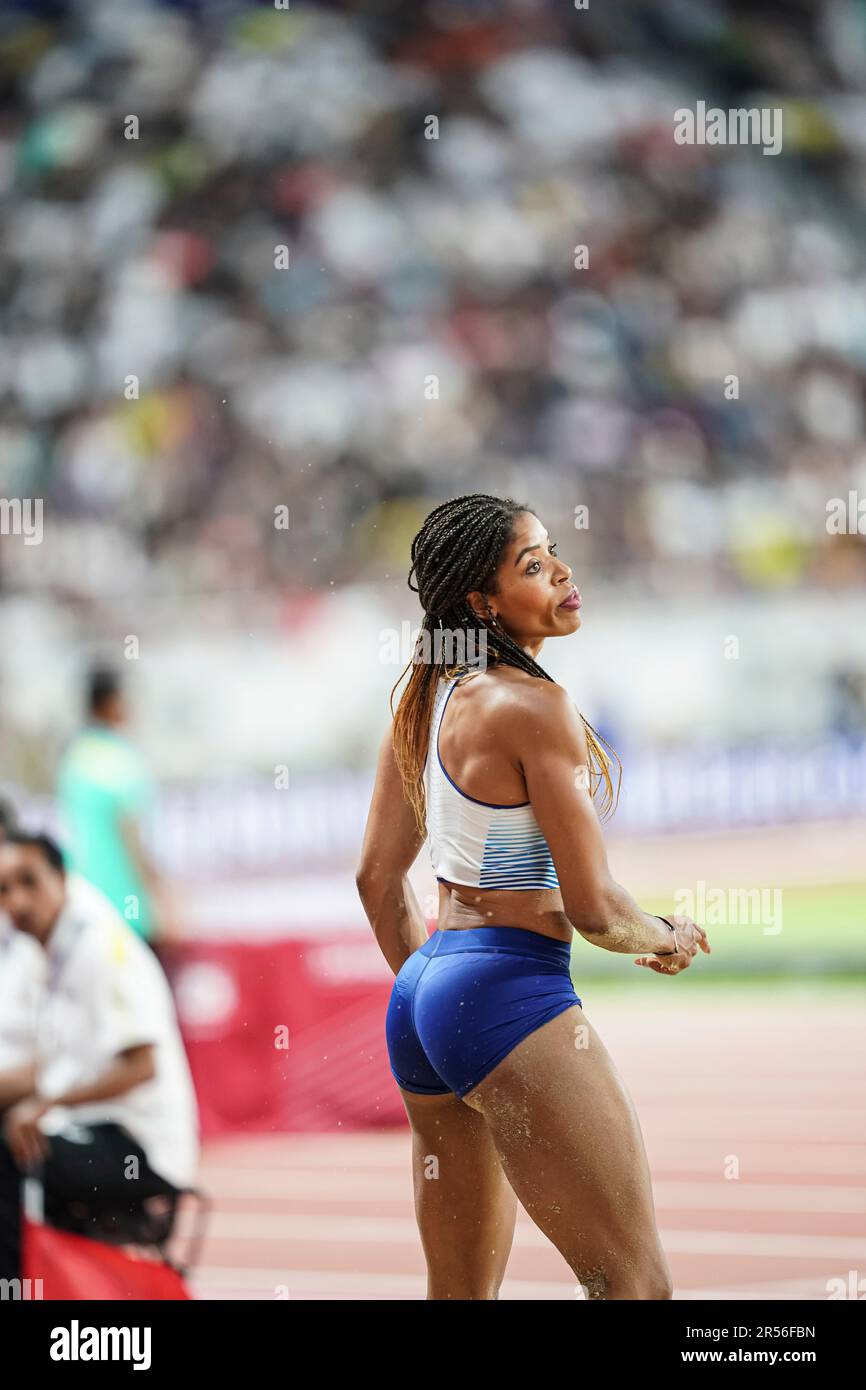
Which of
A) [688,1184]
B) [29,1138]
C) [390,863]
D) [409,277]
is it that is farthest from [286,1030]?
[409,277]

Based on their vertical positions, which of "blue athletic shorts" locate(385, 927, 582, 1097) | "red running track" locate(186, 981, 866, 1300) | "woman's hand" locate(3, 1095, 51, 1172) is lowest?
"red running track" locate(186, 981, 866, 1300)

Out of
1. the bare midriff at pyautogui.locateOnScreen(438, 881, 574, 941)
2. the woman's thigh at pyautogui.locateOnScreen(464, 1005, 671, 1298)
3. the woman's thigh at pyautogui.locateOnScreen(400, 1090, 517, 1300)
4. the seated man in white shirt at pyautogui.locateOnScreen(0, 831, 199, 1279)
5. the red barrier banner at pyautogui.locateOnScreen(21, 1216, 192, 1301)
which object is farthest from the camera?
the seated man in white shirt at pyautogui.locateOnScreen(0, 831, 199, 1279)

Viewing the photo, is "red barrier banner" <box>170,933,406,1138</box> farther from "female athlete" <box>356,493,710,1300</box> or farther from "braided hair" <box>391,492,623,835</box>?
"braided hair" <box>391,492,623,835</box>

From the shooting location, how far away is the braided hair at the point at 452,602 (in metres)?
2.37

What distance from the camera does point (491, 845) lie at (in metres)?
2.27

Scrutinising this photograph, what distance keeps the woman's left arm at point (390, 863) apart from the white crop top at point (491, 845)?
8.3 inches

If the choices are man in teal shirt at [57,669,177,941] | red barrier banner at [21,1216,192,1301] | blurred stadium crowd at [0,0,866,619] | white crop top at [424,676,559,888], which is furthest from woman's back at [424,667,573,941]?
blurred stadium crowd at [0,0,866,619]

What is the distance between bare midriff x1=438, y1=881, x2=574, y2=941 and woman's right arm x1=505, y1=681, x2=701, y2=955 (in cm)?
7

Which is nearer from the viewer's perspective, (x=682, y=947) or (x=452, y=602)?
(x=682, y=947)

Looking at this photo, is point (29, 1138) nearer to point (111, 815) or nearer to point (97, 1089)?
point (97, 1089)

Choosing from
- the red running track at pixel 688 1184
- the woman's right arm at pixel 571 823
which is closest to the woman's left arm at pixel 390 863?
the woman's right arm at pixel 571 823

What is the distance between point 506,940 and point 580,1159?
1.03ft

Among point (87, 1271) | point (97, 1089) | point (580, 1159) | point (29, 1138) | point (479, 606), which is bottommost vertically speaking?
point (87, 1271)

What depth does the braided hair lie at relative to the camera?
2.37m
